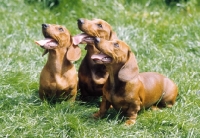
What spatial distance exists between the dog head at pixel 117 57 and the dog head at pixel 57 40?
34 centimetres

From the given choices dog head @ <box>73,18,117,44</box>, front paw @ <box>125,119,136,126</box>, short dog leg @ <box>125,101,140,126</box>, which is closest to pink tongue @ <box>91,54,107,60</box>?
dog head @ <box>73,18,117,44</box>

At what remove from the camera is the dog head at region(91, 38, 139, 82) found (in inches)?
172

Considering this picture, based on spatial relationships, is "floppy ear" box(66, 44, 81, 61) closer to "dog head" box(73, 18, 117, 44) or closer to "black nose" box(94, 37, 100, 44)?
"dog head" box(73, 18, 117, 44)

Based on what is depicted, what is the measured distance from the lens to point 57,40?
183 inches

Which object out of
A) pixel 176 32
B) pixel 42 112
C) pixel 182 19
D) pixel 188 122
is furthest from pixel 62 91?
pixel 182 19

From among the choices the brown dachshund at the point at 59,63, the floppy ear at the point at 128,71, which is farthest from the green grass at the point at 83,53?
the floppy ear at the point at 128,71

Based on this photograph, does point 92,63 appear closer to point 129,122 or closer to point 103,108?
point 103,108

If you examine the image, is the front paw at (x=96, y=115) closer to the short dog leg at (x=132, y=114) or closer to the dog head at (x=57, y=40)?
the short dog leg at (x=132, y=114)

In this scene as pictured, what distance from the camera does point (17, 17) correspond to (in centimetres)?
803

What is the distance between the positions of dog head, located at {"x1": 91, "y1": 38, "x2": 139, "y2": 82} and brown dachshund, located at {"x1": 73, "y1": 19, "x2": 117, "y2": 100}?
0.95 ft

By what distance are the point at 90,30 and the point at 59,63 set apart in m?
0.43

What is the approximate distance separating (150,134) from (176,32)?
10.8ft

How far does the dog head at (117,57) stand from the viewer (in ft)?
14.3

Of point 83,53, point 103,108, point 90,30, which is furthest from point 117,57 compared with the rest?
point 83,53
